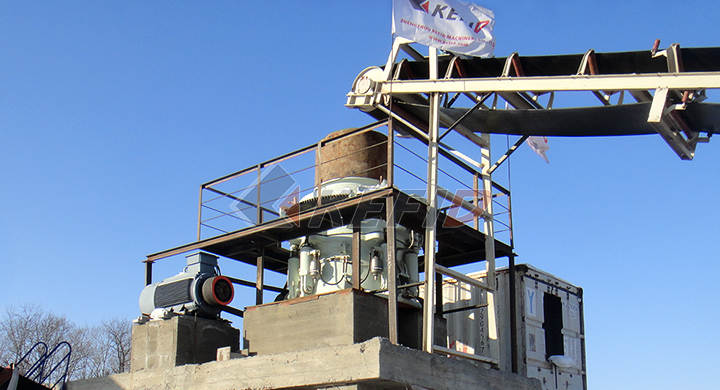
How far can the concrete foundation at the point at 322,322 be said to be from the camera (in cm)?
1291

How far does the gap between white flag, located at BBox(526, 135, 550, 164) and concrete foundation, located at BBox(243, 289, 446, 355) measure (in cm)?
474

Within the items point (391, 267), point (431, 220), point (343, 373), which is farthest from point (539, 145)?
point (343, 373)

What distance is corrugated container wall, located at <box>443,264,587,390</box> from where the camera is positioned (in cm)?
1644

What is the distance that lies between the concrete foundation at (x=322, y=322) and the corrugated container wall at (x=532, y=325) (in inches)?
105

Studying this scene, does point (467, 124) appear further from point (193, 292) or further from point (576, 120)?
point (193, 292)

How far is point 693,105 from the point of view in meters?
12.4

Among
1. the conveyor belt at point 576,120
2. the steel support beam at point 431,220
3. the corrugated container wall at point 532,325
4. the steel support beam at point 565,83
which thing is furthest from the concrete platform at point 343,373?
the steel support beam at point 565,83

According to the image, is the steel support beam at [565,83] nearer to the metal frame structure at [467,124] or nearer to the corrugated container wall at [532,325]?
the metal frame structure at [467,124]

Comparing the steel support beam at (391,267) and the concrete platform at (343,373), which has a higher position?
the steel support beam at (391,267)

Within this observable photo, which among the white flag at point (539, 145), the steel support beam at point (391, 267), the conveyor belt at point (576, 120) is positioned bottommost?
the steel support beam at point (391, 267)

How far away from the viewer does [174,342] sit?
14.4m

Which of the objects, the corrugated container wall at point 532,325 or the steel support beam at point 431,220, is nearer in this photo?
the steel support beam at point 431,220

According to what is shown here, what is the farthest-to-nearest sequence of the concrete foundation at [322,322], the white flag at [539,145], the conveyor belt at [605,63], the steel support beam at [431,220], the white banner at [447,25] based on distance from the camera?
the white flag at [539,145]
the white banner at [447,25]
the concrete foundation at [322,322]
the steel support beam at [431,220]
the conveyor belt at [605,63]

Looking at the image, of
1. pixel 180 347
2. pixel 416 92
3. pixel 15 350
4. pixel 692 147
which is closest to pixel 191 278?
pixel 180 347
